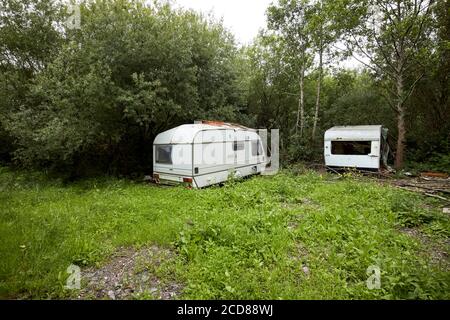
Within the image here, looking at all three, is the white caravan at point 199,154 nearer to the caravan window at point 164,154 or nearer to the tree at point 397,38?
the caravan window at point 164,154

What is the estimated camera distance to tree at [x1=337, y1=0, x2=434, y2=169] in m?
11.0

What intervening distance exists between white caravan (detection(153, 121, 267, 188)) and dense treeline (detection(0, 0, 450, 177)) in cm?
172

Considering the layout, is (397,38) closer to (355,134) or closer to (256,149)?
(355,134)

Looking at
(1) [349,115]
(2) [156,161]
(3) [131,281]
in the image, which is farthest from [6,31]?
(1) [349,115]

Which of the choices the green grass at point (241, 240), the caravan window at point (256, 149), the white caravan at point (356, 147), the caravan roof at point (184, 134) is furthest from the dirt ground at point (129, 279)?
the white caravan at point (356, 147)

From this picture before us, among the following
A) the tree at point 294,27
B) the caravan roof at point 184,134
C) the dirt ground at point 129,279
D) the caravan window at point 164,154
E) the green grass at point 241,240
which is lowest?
the dirt ground at point 129,279

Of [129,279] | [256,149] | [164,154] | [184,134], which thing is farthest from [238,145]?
[129,279]

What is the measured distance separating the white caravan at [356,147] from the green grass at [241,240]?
4493 millimetres

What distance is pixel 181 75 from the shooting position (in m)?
10.1

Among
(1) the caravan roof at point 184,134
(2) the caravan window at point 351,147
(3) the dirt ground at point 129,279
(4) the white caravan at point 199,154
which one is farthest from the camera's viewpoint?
(2) the caravan window at point 351,147

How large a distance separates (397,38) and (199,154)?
11909 mm

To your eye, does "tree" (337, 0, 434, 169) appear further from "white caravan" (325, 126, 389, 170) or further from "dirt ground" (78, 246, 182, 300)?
"dirt ground" (78, 246, 182, 300)

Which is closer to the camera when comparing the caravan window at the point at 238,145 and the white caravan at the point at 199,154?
the white caravan at the point at 199,154

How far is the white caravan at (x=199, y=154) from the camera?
803cm
